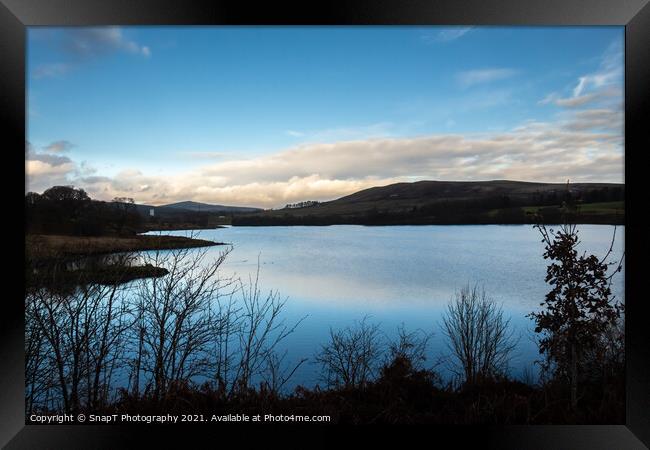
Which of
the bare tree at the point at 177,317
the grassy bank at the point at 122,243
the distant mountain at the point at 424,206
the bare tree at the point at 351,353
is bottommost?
the bare tree at the point at 351,353

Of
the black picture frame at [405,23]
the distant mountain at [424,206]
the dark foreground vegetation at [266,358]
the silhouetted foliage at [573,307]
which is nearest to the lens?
the black picture frame at [405,23]

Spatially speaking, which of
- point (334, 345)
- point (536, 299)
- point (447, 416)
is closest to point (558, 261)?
point (536, 299)

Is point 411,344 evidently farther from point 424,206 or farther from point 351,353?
point 424,206

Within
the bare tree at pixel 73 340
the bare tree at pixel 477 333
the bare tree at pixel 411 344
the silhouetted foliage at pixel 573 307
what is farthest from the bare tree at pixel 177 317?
the silhouetted foliage at pixel 573 307

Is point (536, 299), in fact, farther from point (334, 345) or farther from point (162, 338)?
point (162, 338)

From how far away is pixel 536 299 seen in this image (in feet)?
9.08

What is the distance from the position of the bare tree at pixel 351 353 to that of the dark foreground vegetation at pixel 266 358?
1 centimetres

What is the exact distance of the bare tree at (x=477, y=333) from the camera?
3.63 m

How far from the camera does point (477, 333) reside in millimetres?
3877

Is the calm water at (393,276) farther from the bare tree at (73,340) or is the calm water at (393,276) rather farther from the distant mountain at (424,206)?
the bare tree at (73,340)

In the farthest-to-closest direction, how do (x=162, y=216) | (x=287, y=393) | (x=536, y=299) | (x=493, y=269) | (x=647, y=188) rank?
(x=493, y=269)
(x=162, y=216)
(x=536, y=299)
(x=287, y=393)
(x=647, y=188)

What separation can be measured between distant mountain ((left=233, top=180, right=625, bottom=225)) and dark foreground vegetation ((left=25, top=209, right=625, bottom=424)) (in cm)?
80

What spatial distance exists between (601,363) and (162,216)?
369cm

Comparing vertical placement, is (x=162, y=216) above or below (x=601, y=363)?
above
